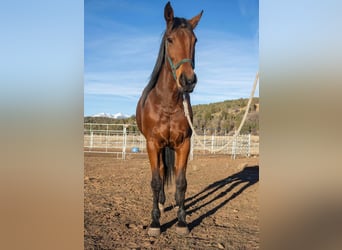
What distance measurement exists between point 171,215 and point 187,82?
6.12 ft

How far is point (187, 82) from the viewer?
1893 mm

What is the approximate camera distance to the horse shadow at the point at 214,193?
3.01 metres

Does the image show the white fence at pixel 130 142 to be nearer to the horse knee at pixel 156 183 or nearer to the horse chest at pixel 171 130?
the horse knee at pixel 156 183

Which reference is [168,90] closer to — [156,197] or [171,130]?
[171,130]

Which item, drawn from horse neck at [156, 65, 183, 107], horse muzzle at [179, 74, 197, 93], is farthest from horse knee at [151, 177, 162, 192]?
horse muzzle at [179, 74, 197, 93]

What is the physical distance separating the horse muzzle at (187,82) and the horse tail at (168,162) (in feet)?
4.98

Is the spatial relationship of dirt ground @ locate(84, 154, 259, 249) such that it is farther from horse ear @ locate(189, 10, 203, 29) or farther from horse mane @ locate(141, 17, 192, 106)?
horse ear @ locate(189, 10, 203, 29)

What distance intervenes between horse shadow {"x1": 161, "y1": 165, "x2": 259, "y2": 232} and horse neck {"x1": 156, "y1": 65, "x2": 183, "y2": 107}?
1287mm

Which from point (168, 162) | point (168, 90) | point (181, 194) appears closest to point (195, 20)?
point (168, 90)

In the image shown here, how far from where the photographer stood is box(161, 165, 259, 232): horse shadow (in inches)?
118
